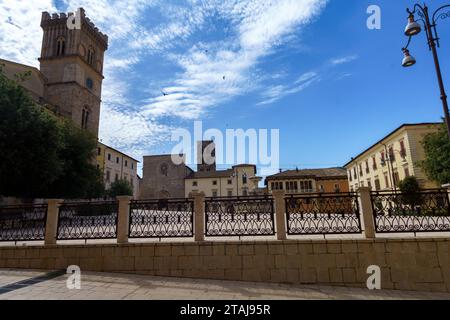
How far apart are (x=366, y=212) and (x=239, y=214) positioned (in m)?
3.33

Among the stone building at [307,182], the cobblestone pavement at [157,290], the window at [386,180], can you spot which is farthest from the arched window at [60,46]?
the window at [386,180]

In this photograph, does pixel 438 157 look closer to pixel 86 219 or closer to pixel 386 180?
pixel 386 180

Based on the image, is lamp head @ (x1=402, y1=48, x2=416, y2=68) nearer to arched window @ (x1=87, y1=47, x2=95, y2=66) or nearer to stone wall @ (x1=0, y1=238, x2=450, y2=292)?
stone wall @ (x1=0, y1=238, x2=450, y2=292)

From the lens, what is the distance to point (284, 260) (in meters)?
6.29

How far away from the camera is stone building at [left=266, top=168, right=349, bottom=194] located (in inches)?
2024

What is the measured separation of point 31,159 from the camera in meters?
13.7

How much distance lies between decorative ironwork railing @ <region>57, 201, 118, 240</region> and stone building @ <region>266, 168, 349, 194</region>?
4515 centimetres

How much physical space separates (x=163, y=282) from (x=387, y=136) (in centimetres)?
3574

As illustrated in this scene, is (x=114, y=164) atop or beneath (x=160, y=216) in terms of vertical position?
atop

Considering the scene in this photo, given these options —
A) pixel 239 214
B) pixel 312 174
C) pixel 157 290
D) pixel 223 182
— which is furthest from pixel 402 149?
pixel 223 182

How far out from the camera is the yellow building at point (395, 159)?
28253 mm

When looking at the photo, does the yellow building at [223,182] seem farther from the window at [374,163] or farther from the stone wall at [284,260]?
the stone wall at [284,260]
